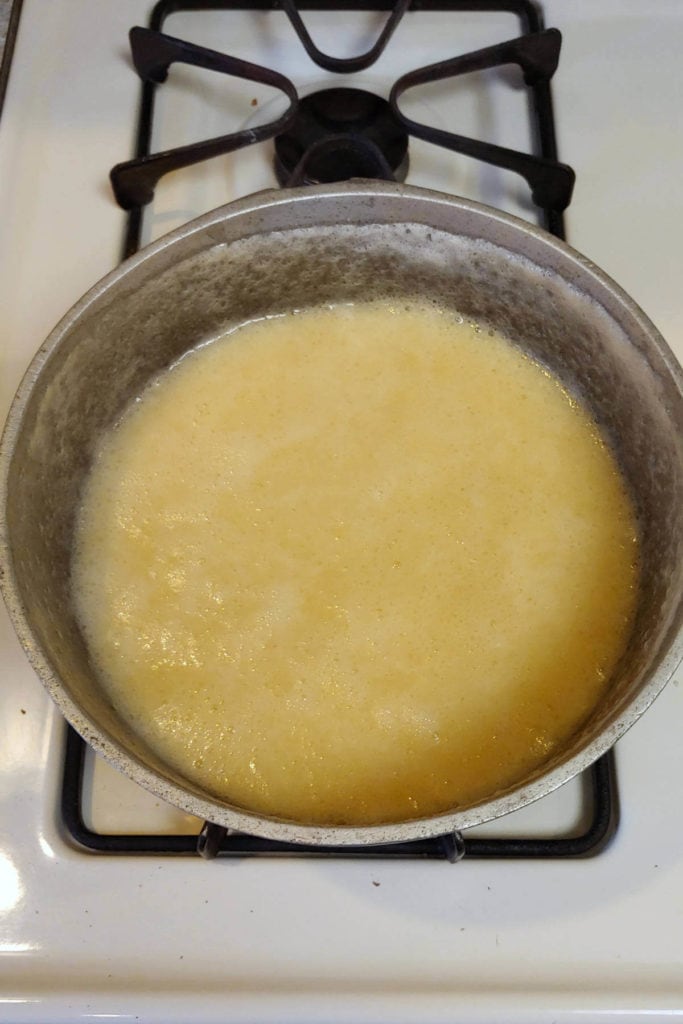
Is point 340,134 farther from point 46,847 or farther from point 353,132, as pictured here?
point 46,847

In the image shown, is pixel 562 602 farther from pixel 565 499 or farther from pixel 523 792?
pixel 523 792

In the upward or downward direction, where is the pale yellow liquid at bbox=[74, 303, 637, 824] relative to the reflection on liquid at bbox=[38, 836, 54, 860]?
upward

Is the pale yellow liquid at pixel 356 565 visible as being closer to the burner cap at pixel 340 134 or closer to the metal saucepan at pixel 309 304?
the metal saucepan at pixel 309 304

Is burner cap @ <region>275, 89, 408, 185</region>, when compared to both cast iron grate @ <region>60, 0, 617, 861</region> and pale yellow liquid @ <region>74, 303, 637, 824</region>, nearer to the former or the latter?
cast iron grate @ <region>60, 0, 617, 861</region>

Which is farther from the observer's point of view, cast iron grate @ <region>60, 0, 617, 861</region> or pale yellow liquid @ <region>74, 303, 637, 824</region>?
cast iron grate @ <region>60, 0, 617, 861</region>

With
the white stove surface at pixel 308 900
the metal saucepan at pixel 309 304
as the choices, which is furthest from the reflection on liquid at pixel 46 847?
the metal saucepan at pixel 309 304

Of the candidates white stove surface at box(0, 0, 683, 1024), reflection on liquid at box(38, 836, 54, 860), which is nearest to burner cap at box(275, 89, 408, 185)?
white stove surface at box(0, 0, 683, 1024)
